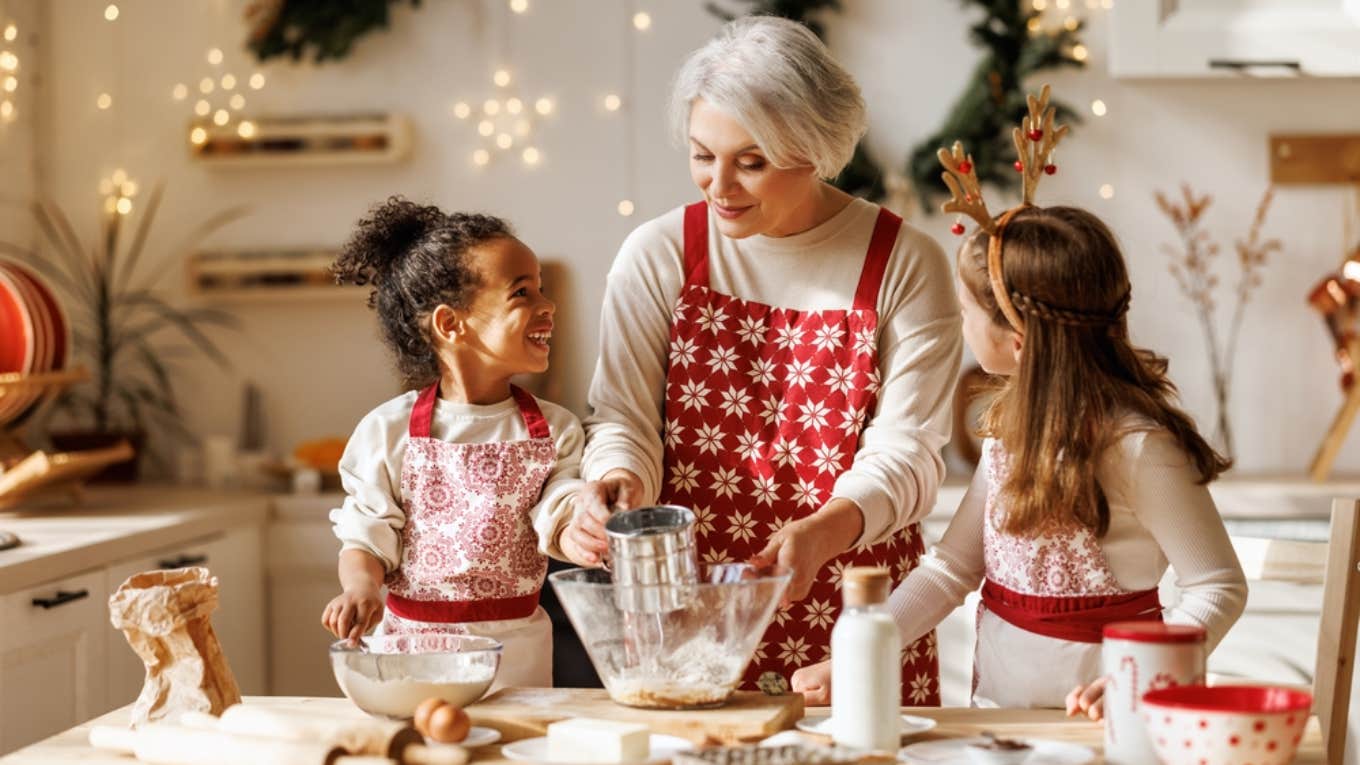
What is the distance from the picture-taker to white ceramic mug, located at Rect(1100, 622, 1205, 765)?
1.16m

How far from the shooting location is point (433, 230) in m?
1.84

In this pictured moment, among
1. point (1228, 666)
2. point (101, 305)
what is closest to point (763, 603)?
point (1228, 666)

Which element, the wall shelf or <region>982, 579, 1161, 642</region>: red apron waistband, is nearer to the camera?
<region>982, 579, 1161, 642</region>: red apron waistband

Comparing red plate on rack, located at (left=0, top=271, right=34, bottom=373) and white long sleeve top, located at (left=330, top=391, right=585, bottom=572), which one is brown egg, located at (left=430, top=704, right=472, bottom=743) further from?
red plate on rack, located at (left=0, top=271, right=34, bottom=373)

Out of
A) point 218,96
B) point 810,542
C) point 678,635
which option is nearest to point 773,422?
point 810,542

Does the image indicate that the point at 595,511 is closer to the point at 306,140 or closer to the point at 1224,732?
the point at 1224,732

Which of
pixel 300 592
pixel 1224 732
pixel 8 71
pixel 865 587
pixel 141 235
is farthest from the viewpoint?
pixel 141 235

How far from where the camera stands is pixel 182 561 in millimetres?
2768

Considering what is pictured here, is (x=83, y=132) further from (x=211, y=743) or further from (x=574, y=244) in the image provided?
(x=211, y=743)

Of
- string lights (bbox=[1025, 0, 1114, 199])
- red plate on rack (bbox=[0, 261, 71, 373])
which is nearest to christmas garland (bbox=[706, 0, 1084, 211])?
string lights (bbox=[1025, 0, 1114, 199])

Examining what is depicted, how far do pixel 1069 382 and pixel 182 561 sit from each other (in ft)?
5.91

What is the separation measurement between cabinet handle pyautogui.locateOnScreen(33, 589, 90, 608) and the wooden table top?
0.99 m

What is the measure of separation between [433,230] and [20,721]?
1.10 meters

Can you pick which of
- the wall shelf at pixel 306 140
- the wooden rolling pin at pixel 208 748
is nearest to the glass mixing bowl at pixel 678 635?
the wooden rolling pin at pixel 208 748
